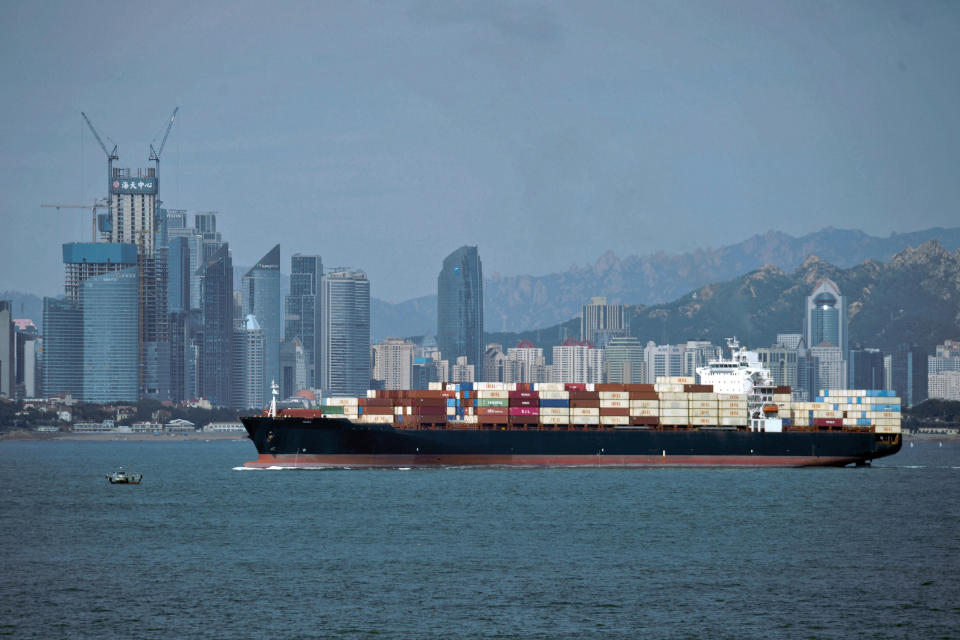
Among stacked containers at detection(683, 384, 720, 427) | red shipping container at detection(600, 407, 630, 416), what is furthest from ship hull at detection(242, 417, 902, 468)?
red shipping container at detection(600, 407, 630, 416)

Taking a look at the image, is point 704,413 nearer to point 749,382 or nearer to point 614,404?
point 614,404

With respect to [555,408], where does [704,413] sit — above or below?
below

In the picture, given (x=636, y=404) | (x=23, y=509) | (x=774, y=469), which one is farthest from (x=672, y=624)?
(x=774, y=469)

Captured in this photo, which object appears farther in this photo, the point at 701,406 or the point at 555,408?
the point at 701,406

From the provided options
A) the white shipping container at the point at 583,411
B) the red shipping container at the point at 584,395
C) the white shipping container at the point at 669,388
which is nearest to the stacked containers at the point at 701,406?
the white shipping container at the point at 669,388

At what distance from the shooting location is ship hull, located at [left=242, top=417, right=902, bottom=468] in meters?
102

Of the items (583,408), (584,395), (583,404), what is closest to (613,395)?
(584,395)

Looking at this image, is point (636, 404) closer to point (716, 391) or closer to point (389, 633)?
point (716, 391)

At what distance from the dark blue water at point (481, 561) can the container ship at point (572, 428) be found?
32.3ft

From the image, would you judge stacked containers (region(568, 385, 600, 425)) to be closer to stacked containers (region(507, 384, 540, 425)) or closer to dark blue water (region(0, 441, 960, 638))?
stacked containers (region(507, 384, 540, 425))

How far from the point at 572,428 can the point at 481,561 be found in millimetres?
52637

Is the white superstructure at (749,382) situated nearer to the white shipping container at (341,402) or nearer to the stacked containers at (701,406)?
the stacked containers at (701,406)

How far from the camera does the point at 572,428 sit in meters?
108

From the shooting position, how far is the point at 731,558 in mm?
57250
